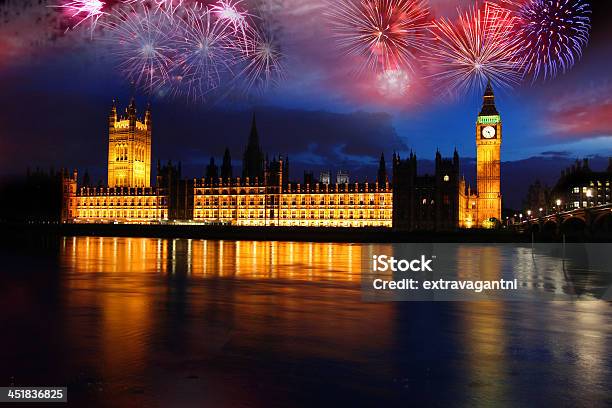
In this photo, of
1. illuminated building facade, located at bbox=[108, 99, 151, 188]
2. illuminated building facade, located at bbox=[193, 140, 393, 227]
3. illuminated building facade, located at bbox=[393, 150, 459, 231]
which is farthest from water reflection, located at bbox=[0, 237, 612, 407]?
illuminated building facade, located at bbox=[108, 99, 151, 188]

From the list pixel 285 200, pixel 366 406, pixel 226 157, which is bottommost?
pixel 366 406

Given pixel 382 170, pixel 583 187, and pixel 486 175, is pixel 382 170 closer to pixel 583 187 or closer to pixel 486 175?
pixel 486 175

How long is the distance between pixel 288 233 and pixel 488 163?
4836 cm

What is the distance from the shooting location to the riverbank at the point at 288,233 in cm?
6450

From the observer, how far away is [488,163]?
349 feet

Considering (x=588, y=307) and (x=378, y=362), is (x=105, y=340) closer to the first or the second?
(x=378, y=362)

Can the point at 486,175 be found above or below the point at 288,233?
above

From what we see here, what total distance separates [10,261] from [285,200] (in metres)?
70.6

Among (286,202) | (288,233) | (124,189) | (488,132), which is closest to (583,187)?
(488,132)

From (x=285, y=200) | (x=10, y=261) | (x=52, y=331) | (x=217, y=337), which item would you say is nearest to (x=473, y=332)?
(x=217, y=337)

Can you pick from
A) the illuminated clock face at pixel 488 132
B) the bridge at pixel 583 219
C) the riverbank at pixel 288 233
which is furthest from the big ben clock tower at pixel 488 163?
the riverbank at pixel 288 233

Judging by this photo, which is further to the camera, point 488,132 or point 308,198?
point 488,132

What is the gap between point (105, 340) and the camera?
11.5m

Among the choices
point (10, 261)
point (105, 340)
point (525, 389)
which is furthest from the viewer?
point (10, 261)
